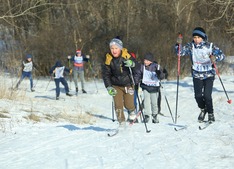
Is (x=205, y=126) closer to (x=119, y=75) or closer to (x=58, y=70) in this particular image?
(x=119, y=75)

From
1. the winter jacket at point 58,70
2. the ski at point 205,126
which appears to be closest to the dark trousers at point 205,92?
the ski at point 205,126

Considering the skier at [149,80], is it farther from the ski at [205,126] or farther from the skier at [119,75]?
the ski at [205,126]

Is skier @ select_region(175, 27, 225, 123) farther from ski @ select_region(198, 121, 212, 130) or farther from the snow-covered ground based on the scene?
the snow-covered ground

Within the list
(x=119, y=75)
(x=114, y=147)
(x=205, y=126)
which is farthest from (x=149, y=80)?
(x=114, y=147)

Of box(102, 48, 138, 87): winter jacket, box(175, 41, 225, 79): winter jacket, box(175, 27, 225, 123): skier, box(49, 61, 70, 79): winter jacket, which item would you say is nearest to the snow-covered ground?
box(175, 27, 225, 123): skier

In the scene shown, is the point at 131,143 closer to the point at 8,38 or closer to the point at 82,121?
the point at 82,121

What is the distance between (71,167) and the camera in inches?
213

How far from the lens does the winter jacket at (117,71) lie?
7270mm

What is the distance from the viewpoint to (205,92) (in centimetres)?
798

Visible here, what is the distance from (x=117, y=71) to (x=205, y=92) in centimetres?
183

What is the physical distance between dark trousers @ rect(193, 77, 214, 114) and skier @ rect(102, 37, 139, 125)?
55.7 inches

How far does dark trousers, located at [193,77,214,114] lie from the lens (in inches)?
313

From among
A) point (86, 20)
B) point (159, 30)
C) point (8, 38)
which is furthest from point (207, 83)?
point (8, 38)

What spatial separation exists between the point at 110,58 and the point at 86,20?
66.8ft
